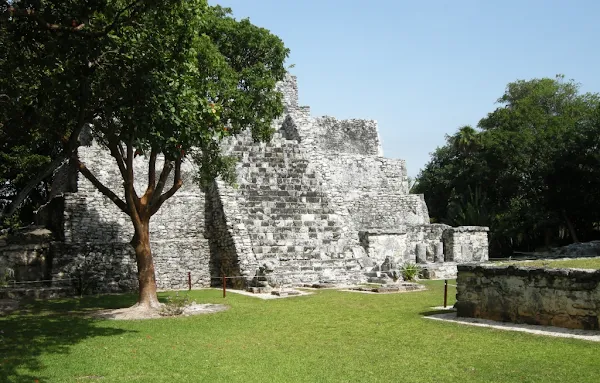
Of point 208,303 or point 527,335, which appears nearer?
point 527,335

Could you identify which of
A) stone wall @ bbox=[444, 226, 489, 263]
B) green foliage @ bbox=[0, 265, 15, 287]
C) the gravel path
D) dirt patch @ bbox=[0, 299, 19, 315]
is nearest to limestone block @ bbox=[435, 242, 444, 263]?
stone wall @ bbox=[444, 226, 489, 263]

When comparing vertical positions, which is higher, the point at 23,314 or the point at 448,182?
the point at 448,182

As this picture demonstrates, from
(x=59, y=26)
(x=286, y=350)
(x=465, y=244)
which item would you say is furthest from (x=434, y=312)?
(x=465, y=244)

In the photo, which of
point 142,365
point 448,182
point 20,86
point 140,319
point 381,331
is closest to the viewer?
point 142,365

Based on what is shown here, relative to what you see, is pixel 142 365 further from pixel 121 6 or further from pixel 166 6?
pixel 121 6

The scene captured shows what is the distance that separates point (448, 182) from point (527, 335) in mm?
30418

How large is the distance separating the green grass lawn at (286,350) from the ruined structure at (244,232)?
15.9 feet

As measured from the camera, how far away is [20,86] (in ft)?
32.1

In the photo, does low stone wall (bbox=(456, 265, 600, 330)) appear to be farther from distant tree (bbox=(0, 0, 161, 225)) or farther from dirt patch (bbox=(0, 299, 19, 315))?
dirt patch (bbox=(0, 299, 19, 315))

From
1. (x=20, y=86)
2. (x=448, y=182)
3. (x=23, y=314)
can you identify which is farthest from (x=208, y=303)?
(x=448, y=182)

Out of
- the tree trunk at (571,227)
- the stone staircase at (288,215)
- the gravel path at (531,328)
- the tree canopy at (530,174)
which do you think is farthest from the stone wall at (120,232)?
the tree trunk at (571,227)

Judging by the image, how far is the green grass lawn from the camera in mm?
6457

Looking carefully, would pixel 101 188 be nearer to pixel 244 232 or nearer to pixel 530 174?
pixel 244 232

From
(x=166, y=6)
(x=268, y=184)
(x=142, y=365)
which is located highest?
(x=166, y=6)
